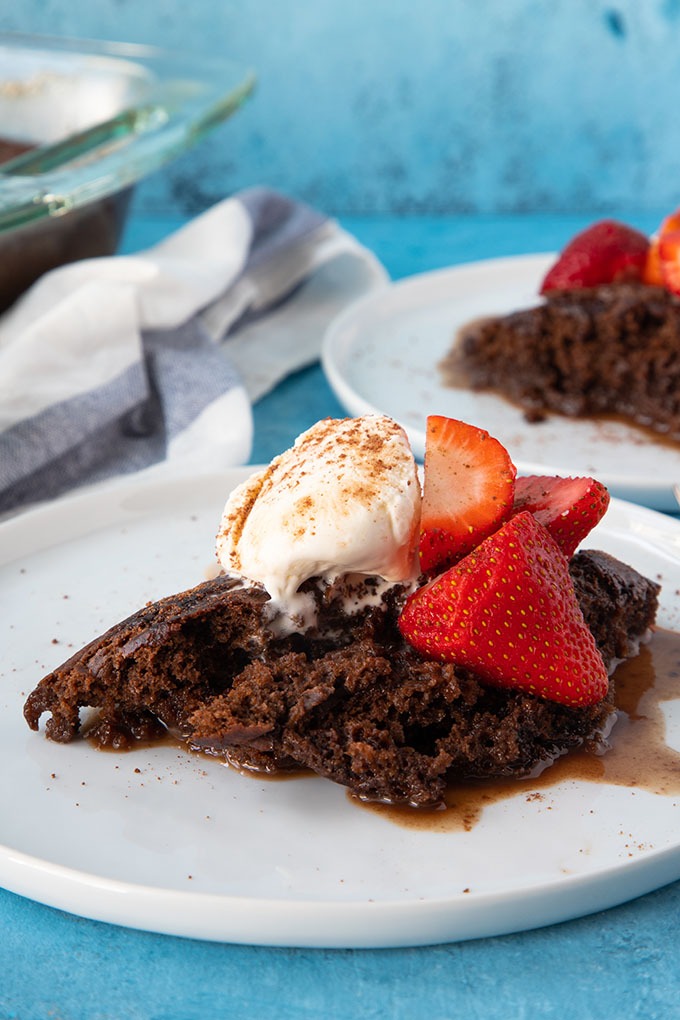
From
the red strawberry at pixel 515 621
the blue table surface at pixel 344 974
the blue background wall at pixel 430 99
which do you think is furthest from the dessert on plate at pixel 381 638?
the blue background wall at pixel 430 99

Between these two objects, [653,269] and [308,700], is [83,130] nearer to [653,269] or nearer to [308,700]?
[653,269]

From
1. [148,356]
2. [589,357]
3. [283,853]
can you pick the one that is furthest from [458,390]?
[283,853]

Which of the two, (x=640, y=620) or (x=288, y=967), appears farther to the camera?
(x=640, y=620)

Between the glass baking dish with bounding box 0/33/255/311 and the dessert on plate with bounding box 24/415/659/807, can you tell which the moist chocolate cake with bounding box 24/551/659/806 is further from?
the glass baking dish with bounding box 0/33/255/311

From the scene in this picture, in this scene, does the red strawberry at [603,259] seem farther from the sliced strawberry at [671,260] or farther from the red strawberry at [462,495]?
the red strawberry at [462,495]

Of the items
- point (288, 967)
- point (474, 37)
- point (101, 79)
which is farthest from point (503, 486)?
point (474, 37)

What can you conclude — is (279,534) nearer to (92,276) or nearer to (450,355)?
(92,276)
